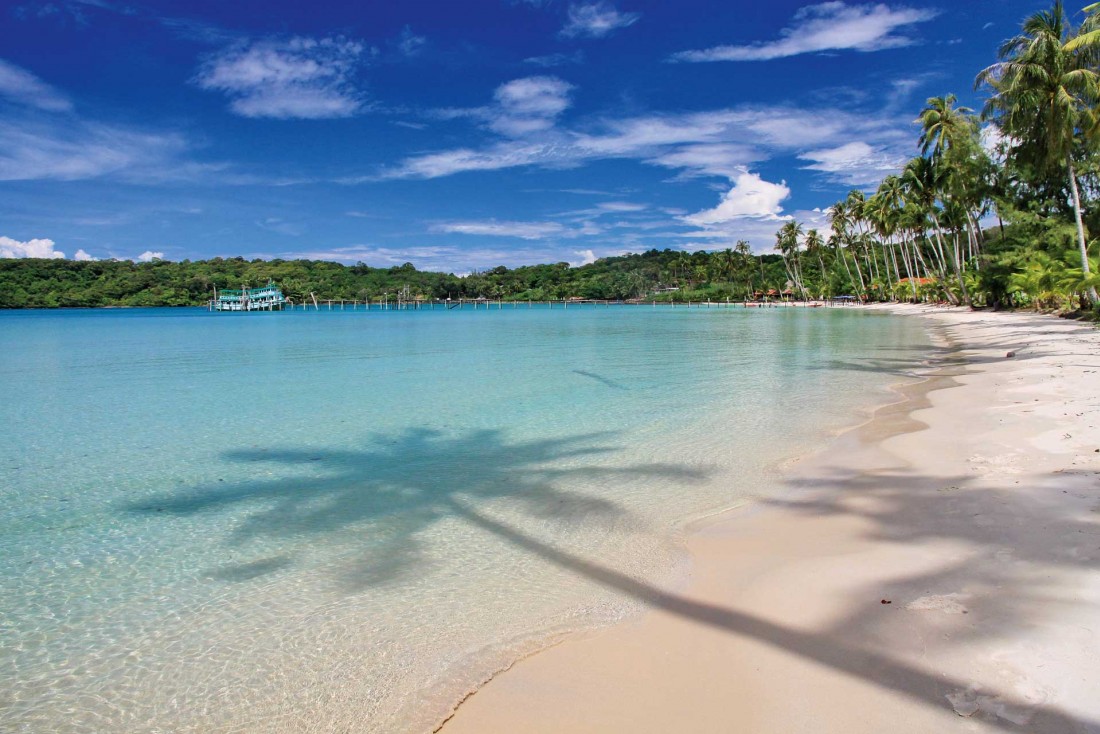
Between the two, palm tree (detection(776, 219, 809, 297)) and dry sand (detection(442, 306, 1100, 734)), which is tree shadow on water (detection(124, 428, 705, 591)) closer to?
dry sand (detection(442, 306, 1100, 734))

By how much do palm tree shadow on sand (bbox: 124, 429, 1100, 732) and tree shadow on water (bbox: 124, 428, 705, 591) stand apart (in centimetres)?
2

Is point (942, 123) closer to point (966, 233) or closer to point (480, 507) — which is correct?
point (966, 233)

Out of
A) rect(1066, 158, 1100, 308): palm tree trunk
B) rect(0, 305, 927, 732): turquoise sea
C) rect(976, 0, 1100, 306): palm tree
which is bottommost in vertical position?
rect(0, 305, 927, 732): turquoise sea

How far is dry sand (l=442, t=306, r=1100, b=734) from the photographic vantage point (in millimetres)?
2904

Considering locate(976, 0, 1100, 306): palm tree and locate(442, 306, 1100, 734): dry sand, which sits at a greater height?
locate(976, 0, 1100, 306): palm tree

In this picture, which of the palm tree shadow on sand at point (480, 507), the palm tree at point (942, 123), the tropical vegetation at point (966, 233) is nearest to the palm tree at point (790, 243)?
the tropical vegetation at point (966, 233)

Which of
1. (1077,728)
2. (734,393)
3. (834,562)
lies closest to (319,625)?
(834,562)

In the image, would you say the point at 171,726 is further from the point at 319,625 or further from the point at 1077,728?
the point at 1077,728

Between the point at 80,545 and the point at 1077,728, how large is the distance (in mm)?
7370

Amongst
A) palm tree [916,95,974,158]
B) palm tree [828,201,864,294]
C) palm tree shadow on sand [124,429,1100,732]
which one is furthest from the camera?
palm tree [828,201,864,294]

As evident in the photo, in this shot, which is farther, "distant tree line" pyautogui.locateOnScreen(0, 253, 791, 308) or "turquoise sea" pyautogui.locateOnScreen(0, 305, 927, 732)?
"distant tree line" pyautogui.locateOnScreen(0, 253, 791, 308)

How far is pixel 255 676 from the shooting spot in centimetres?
362

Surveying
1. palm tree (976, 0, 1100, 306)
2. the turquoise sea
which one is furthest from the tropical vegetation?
the turquoise sea

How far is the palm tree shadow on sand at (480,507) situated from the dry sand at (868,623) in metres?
0.03
